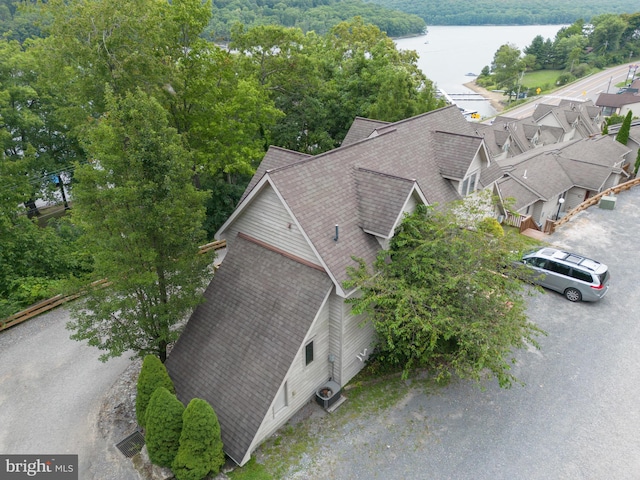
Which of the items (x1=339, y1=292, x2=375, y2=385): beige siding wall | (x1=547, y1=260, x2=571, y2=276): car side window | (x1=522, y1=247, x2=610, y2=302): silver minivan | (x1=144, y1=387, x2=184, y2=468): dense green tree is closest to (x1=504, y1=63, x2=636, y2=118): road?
(x1=522, y1=247, x2=610, y2=302): silver minivan

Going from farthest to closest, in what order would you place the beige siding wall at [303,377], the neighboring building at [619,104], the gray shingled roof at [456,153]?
the neighboring building at [619,104], the gray shingled roof at [456,153], the beige siding wall at [303,377]

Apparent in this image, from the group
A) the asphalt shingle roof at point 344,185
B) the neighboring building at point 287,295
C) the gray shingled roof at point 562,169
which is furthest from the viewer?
the gray shingled roof at point 562,169

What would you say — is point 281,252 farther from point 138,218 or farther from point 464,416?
point 464,416

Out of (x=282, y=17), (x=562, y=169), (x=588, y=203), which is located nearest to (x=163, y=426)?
(x=588, y=203)

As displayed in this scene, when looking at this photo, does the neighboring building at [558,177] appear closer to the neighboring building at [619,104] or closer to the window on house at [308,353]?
the window on house at [308,353]

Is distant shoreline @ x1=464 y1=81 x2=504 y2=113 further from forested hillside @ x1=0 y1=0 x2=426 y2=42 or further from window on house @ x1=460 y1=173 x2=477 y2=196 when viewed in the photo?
window on house @ x1=460 y1=173 x2=477 y2=196

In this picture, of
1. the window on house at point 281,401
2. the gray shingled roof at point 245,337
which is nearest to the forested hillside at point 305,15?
the gray shingled roof at point 245,337

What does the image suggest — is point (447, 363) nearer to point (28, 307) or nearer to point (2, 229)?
point (28, 307)
